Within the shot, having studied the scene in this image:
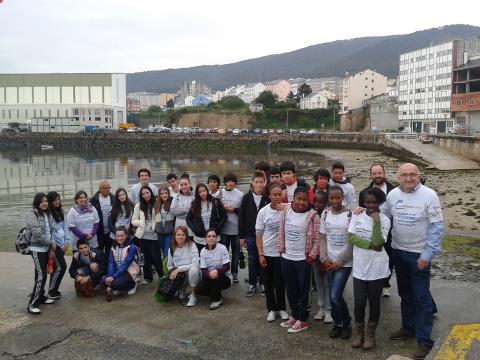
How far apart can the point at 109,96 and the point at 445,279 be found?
9688 centimetres

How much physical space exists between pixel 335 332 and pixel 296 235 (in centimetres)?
115

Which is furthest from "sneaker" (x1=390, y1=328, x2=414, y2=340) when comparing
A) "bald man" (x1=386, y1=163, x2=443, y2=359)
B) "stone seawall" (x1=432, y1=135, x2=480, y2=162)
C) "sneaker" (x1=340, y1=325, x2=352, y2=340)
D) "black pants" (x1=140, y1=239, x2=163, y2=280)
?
"stone seawall" (x1=432, y1=135, x2=480, y2=162)

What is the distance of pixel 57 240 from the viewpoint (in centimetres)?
633

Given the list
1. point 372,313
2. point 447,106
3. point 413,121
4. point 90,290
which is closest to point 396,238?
point 372,313

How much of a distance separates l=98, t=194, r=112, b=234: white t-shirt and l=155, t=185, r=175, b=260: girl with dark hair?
0.89 metres

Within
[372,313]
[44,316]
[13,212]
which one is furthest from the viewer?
[13,212]

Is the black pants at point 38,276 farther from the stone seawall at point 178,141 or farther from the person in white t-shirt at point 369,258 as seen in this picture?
the stone seawall at point 178,141

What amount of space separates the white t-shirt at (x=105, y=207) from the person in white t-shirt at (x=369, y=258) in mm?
4132

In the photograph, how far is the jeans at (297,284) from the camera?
17.3 ft

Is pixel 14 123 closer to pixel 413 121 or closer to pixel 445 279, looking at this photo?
pixel 413 121

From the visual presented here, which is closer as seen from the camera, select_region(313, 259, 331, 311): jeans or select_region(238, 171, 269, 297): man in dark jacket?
select_region(313, 259, 331, 311): jeans

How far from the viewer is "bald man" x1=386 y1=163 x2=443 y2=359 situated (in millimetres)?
4574

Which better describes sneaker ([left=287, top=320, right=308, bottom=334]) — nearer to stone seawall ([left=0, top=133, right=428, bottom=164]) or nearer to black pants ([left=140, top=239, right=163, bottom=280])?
black pants ([left=140, top=239, right=163, bottom=280])

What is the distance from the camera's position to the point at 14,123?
306 ft
